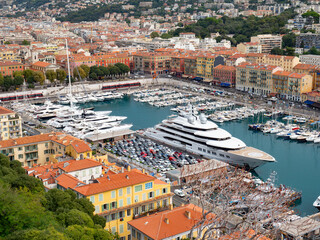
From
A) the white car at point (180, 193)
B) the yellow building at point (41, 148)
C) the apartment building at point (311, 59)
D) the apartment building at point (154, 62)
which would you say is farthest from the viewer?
the apartment building at point (154, 62)

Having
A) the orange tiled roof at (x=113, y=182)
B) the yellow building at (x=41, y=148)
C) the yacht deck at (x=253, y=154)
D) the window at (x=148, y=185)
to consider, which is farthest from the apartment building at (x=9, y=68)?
the window at (x=148, y=185)

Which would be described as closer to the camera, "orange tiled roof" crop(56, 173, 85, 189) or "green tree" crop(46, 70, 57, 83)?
"orange tiled roof" crop(56, 173, 85, 189)

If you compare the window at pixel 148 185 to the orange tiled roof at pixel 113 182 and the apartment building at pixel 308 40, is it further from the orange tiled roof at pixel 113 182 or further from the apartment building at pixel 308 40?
the apartment building at pixel 308 40

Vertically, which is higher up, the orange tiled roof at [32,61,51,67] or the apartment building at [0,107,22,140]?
the orange tiled roof at [32,61,51,67]

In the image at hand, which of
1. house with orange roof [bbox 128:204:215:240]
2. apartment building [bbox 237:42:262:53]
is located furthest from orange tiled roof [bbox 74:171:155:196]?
apartment building [bbox 237:42:262:53]

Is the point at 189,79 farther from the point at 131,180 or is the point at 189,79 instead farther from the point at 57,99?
the point at 131,180

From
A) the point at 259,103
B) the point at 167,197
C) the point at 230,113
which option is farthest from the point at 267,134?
the point at 167,197

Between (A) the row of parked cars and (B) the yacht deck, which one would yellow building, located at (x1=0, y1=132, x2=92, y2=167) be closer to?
(A) the row of parked cars
